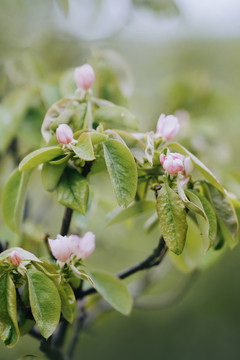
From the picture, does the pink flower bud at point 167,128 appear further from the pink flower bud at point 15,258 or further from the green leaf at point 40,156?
the pink flower bud at point 15,258

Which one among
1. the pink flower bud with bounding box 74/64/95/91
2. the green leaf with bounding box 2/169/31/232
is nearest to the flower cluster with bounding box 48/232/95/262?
the green leaf with bounding box 2/169/31/232

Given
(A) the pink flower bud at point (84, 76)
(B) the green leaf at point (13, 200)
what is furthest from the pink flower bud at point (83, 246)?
(A) the pink flower bud at point (84, 76)

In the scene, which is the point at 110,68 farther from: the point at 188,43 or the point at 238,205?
the point at 188,43

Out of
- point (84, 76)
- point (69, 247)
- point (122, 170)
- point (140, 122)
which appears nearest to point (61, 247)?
point (69, 247)

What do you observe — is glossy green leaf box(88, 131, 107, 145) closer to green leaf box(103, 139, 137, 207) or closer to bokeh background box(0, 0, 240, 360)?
green leaf box(103, 139, 137, 207)

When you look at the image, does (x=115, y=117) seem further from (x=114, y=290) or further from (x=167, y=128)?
(x=114, y=290)
